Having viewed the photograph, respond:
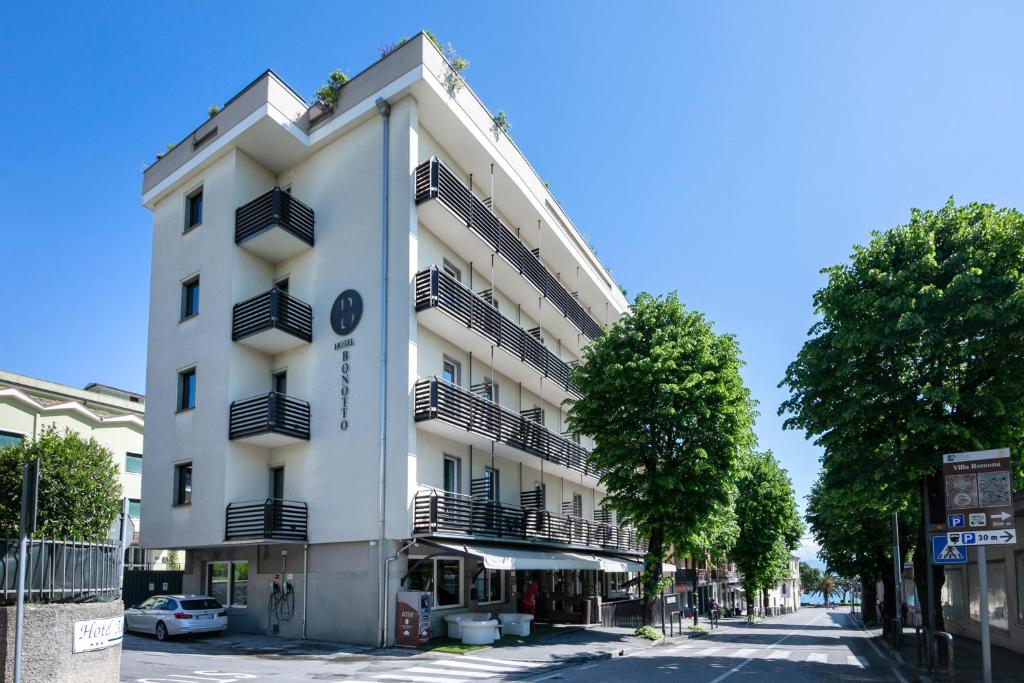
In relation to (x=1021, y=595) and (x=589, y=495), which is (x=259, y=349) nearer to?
(x=589, y=495)

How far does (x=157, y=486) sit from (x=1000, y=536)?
1020 inches

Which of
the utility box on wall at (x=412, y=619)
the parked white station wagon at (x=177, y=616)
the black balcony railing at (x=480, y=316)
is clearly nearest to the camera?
the utility box on wall at (x=412, y=619)

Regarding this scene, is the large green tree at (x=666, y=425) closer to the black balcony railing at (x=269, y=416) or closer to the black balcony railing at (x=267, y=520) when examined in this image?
the black balcony railing at (x=269, y=416)

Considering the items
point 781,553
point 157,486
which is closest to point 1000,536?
point 157,486

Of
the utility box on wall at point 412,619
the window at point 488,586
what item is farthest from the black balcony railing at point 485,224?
the utility box on wall at point 412,619

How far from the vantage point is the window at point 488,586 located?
27672 millimetres

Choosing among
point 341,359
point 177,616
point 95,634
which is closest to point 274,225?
point 341,359

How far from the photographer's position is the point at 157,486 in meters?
27.8

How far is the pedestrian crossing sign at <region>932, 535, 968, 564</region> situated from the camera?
1605cm

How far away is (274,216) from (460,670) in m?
15.8

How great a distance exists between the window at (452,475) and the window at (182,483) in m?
9.14

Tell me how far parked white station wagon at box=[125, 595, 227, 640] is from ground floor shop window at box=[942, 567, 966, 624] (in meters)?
30.0

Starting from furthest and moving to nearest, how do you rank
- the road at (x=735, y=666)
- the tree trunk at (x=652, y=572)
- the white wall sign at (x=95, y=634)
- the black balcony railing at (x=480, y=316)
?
the tree trunk at (x=652, y=572)
the black balcony railing at (x=480, y=316)
the road at (x=735, y=666)
the white wall sign at (x=95, y=634)

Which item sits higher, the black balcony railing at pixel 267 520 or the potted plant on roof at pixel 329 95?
the potted plant on roof at pixel 329 95
